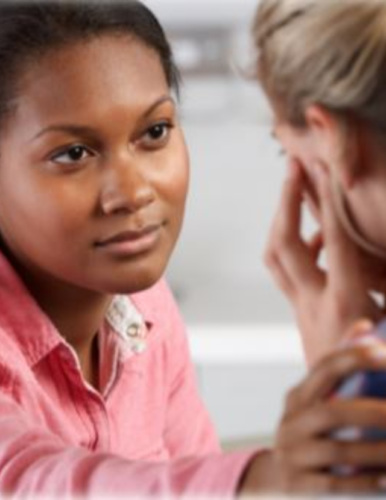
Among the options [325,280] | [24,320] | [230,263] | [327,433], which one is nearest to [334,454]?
[327,433]

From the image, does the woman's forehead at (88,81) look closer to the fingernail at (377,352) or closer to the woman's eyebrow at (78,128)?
the woman's eyebrow at (78,128)

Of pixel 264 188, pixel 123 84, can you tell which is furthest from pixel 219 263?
pixel 123 84

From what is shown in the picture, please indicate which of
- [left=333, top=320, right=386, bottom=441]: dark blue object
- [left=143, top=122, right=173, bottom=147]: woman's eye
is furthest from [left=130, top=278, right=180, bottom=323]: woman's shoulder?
[left=333, top=320, right=386, bottom=441]: dark blue object

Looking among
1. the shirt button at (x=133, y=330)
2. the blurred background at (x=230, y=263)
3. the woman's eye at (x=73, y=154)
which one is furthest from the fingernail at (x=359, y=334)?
the blurred background at (x=230, y=263)

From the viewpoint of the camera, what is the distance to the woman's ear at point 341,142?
33 centimetres

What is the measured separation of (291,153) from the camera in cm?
36

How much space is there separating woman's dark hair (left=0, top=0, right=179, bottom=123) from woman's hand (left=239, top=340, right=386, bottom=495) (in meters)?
0.17

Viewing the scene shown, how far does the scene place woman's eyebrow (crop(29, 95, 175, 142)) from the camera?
385 millimetres

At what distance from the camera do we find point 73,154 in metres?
0.39

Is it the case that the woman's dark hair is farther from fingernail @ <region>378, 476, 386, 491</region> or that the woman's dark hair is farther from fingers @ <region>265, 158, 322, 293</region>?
fingernail @ <region>378, 476, 386, 491</region>

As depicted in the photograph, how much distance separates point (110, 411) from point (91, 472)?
0.53 ft

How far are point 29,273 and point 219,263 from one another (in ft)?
1.82

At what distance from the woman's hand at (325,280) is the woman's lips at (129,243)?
0.05 m

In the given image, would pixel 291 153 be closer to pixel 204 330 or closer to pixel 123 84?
pixel 123 84
